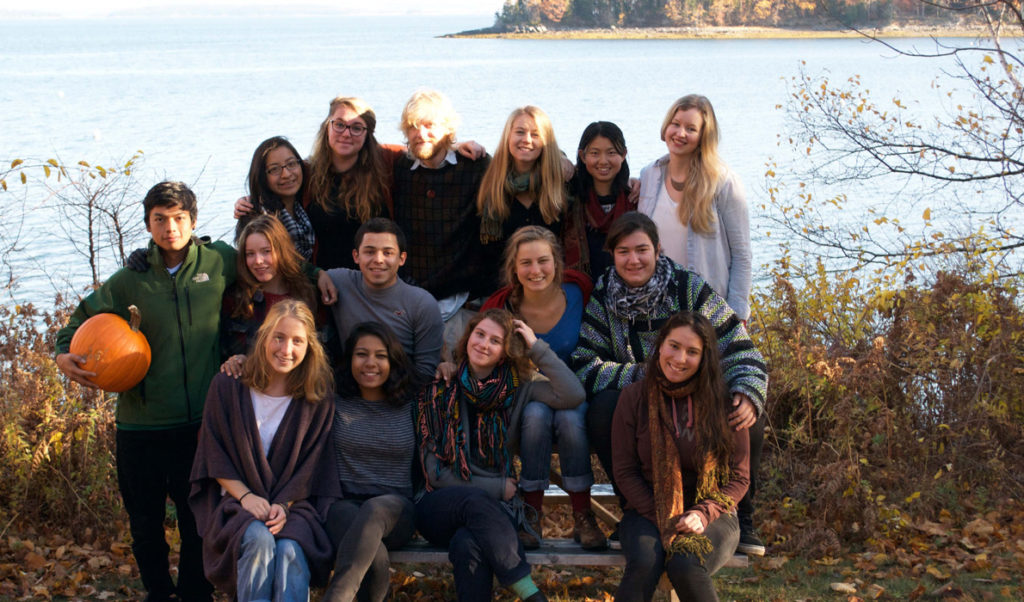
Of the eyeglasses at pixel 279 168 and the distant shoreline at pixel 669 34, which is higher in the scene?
the distant shoreline at pixel 669 34

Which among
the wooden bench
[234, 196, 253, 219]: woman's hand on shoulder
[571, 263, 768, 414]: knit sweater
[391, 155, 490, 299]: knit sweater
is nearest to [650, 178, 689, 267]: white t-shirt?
[571, 263, 768, 414]: knit sweater

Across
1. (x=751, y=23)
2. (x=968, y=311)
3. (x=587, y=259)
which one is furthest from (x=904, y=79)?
(x=587, y=259)

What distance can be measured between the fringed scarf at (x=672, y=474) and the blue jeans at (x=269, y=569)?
1424 mm

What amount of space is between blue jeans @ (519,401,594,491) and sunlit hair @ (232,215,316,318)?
1.14 m

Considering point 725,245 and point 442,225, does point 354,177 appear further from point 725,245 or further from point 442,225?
point 725,245

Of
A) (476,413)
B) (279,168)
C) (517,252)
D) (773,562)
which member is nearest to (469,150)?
(517,252)

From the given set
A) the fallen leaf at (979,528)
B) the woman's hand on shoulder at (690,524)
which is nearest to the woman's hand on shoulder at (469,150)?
→ the woman's hand on shoulder at (690,524)

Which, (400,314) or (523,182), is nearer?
(400,314)

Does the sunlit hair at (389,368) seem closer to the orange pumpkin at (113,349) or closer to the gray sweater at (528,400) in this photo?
the gray sweater at (528,400)

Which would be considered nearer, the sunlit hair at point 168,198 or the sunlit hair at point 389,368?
the sunlit hair at point 168,198

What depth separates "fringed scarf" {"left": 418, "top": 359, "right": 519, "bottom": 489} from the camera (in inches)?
170

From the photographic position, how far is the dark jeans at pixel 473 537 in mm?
4000

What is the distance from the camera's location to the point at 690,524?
3.96m

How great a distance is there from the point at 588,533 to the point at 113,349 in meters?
2.11
